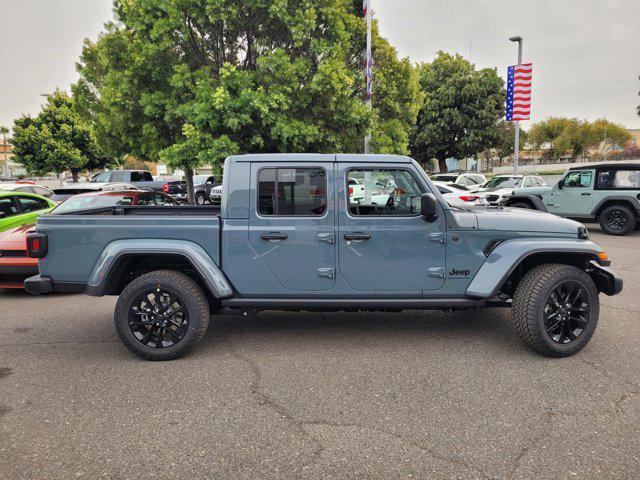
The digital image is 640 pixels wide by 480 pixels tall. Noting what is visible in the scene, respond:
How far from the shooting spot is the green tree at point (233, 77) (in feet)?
36.3

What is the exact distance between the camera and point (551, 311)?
13.6 feet

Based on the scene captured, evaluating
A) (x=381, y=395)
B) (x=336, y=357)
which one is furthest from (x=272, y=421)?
(x=336, y=357)

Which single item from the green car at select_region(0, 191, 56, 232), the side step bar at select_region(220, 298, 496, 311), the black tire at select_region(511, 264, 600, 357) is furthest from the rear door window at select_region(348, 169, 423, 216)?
the green car at select_region(0, 191, 56, 232)

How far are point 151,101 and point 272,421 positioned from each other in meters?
10.9

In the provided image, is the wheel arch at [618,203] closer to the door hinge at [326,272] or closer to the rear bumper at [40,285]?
the door hinge at [326,272]

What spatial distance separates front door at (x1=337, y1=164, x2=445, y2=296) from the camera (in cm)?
416

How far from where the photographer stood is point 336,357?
4.23m

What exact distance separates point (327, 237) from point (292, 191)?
1.76ft

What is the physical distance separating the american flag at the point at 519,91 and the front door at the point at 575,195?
802 cm

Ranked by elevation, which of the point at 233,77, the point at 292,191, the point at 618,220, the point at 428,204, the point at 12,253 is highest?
the point at 233,77

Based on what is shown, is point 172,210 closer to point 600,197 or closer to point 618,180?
point 600,197

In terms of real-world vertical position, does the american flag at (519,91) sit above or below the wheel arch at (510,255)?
above

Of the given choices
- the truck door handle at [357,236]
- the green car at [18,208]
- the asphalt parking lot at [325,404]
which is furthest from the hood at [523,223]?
the green car at [18,208]

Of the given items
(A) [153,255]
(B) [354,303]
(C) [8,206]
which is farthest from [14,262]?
(B) [354,303]
